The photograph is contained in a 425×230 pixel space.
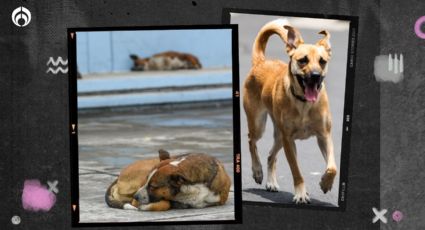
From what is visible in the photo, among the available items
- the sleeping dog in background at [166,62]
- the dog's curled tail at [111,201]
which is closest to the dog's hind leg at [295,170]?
the dog's curled tail at [111,201]

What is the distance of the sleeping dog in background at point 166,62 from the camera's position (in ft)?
26.5

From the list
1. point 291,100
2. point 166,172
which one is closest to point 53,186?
point 166,172

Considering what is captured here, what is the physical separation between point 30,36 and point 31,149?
1.80 feet

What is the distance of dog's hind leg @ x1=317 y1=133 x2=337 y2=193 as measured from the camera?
501cm

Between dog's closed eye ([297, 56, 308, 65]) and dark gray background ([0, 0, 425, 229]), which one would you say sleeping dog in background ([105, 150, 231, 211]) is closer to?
dark gray background ([0, 0, 425, 229])

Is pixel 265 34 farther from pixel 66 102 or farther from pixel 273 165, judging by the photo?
pixel 66 102

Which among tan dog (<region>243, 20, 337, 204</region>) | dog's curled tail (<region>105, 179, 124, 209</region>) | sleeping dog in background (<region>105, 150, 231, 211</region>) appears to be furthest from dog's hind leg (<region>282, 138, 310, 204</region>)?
dog's curled tail (<region>105, 179, 124, 209</region>)

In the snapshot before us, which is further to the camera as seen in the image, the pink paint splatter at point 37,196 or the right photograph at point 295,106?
the pink paint splatter at point 37,196

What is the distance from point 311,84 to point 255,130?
379 millimetres

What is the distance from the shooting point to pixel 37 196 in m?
5.09

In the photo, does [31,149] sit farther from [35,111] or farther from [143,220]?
[143,220]

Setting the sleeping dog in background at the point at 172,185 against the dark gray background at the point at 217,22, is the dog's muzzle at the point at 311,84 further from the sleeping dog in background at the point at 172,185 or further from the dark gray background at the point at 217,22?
the sleeping dog in background at the point at 172,185

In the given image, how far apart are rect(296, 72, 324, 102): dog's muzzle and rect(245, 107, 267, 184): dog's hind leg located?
254mm

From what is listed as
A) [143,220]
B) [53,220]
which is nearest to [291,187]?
[143,220]
